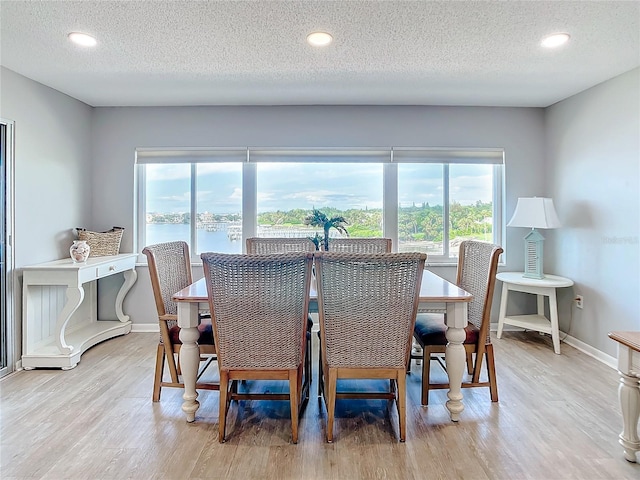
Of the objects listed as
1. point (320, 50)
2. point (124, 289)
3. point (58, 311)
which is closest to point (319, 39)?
point (320, 50)

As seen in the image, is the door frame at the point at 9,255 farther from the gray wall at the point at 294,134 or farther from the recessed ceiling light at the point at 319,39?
the recessed ceiling light at the point at 319,39

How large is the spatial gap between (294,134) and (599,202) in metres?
2.84

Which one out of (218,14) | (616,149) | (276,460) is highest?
(218,14)

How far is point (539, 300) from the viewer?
12.6ft

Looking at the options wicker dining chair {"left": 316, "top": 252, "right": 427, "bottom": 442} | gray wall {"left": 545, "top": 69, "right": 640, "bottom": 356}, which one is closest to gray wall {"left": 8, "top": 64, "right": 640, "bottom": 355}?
gray wall {"left": 545, "top": 69, "right": 640, "bottom": 356}

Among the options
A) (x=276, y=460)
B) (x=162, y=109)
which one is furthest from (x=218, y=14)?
(x=276, y=460)

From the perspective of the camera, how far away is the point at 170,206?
4094 millimetres

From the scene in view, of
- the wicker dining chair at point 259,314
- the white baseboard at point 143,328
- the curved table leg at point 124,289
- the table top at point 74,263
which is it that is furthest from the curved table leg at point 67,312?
the wicker dining chair at point 259,314

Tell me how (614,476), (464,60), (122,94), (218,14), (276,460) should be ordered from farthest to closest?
(122,94)
(464,60)
(218,14)
(276,460)
(614,476)

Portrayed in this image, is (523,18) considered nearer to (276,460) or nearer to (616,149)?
(616,149)

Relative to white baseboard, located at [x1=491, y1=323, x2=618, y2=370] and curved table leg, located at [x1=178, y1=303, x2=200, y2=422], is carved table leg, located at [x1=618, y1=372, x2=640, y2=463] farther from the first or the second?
curved table leg, located at [x1=178, y1=303, x2=200, y2=422]

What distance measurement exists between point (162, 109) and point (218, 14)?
83.5 inches

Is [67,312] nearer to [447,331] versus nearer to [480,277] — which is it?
[447,331]

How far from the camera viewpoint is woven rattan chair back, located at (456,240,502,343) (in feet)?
7.45
